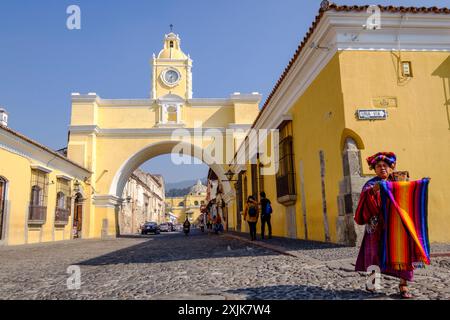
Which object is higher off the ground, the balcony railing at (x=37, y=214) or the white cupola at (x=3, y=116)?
the white cupola at (x=3, y=116)

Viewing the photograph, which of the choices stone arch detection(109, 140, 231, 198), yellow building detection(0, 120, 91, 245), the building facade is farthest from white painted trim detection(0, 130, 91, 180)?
the building facade

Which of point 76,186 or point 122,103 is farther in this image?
point 122,103

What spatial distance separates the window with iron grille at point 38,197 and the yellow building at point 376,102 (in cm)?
1211

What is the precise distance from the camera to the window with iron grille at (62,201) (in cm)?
1844

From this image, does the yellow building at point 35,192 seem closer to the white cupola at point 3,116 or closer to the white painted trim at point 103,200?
the white painted trim at point 103,200

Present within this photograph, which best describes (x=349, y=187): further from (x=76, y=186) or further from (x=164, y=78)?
(x=164, y=78)

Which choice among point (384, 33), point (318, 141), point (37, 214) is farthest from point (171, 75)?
point (384, 33)

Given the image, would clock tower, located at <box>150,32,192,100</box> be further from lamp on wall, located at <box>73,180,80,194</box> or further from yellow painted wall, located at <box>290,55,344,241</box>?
yellow painted wall, located at <box>290,55,344,241</box>

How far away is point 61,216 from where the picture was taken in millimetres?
18672

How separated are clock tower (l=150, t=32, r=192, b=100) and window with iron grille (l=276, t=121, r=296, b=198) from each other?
46.7 ft

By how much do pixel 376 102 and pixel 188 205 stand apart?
3332 inches

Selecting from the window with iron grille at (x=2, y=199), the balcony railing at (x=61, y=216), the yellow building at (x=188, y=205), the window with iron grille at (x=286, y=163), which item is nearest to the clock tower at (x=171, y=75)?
the balcony railing at (x=61, y=216)

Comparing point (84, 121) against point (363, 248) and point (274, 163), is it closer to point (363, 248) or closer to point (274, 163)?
point (274, 163)
